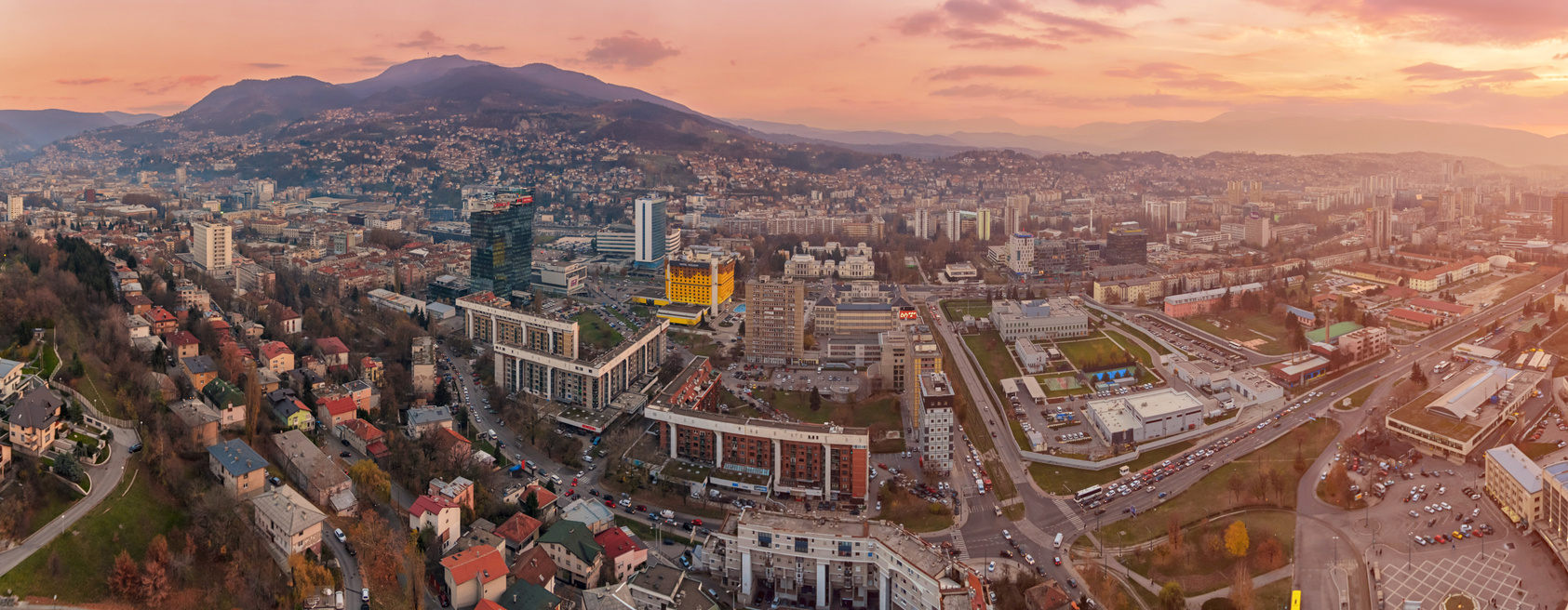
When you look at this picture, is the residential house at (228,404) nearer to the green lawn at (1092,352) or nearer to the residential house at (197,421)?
the residential house at (197,421)

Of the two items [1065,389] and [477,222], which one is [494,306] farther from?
[1065,389]

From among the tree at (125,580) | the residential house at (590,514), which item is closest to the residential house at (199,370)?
the tree at (125,580)

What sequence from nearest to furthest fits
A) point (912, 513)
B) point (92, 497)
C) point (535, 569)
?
point (92, 497) < point (535, 569) < point (912, 513)

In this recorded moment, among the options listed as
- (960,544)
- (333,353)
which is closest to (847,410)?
(960,544)

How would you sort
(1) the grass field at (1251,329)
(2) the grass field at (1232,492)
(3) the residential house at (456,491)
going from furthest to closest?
(1) the grass field at (1251,329) → (2) the grass field at (1232,492) → (3) the residential house at (456,491)

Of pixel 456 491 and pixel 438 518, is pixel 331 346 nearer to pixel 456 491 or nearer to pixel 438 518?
pixel 456 491

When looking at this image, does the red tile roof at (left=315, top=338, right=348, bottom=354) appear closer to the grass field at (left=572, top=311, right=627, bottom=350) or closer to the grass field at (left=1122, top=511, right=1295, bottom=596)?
the grass field at (left=572, top=311, right=627, bottom=350)
